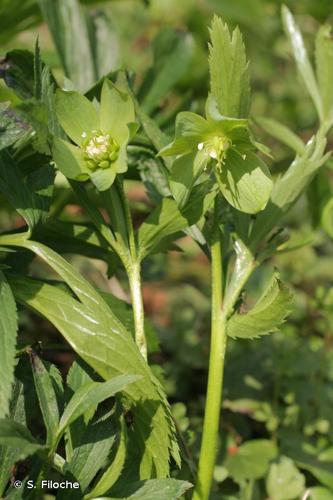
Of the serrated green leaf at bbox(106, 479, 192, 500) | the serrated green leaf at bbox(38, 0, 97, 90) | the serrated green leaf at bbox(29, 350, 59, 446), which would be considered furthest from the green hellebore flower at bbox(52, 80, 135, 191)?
the serrated green leaf at bbox(38, 0, 97, 90)

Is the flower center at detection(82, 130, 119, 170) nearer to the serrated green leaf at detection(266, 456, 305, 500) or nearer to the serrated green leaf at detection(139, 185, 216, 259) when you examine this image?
the serrated green leaf at detection(139, 185, 216, 259)

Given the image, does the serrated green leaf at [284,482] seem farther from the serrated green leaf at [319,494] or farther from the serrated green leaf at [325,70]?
the serrated green leaf at [325,70]

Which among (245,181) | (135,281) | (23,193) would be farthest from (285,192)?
(23,193)

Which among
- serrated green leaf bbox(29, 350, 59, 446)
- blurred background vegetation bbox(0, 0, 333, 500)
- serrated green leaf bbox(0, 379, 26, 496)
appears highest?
serrated green leaf bbox(29, 350, 59, 446)

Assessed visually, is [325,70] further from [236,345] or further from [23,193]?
[236,345]

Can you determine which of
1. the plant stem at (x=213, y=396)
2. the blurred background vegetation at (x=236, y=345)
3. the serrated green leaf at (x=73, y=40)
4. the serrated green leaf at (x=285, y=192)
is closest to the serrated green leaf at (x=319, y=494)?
the blurred background vegetation at (x=236, y=345)

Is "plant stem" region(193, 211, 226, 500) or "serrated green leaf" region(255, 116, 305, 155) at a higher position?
"serrated green leaf" region(255, 116, 305, 155)

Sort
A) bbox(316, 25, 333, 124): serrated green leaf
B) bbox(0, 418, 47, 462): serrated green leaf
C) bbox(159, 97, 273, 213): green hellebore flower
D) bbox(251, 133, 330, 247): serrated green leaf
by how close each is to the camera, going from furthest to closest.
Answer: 1. bbox(316, 25, 333, 124): serrated green leaf
2. bbox(251, 133, 330, 247): serrated green leaf
3. bbox(159, 97, 273, 213): green hellebore flower
4. bbox(0, 418, 47, 462): serrated green leaf

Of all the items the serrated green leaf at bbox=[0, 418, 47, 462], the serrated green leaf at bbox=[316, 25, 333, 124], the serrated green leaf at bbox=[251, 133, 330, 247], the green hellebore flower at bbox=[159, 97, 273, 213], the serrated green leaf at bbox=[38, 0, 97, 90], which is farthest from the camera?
the serrated green leaf at bbox=[38, 0, 97, 90]
